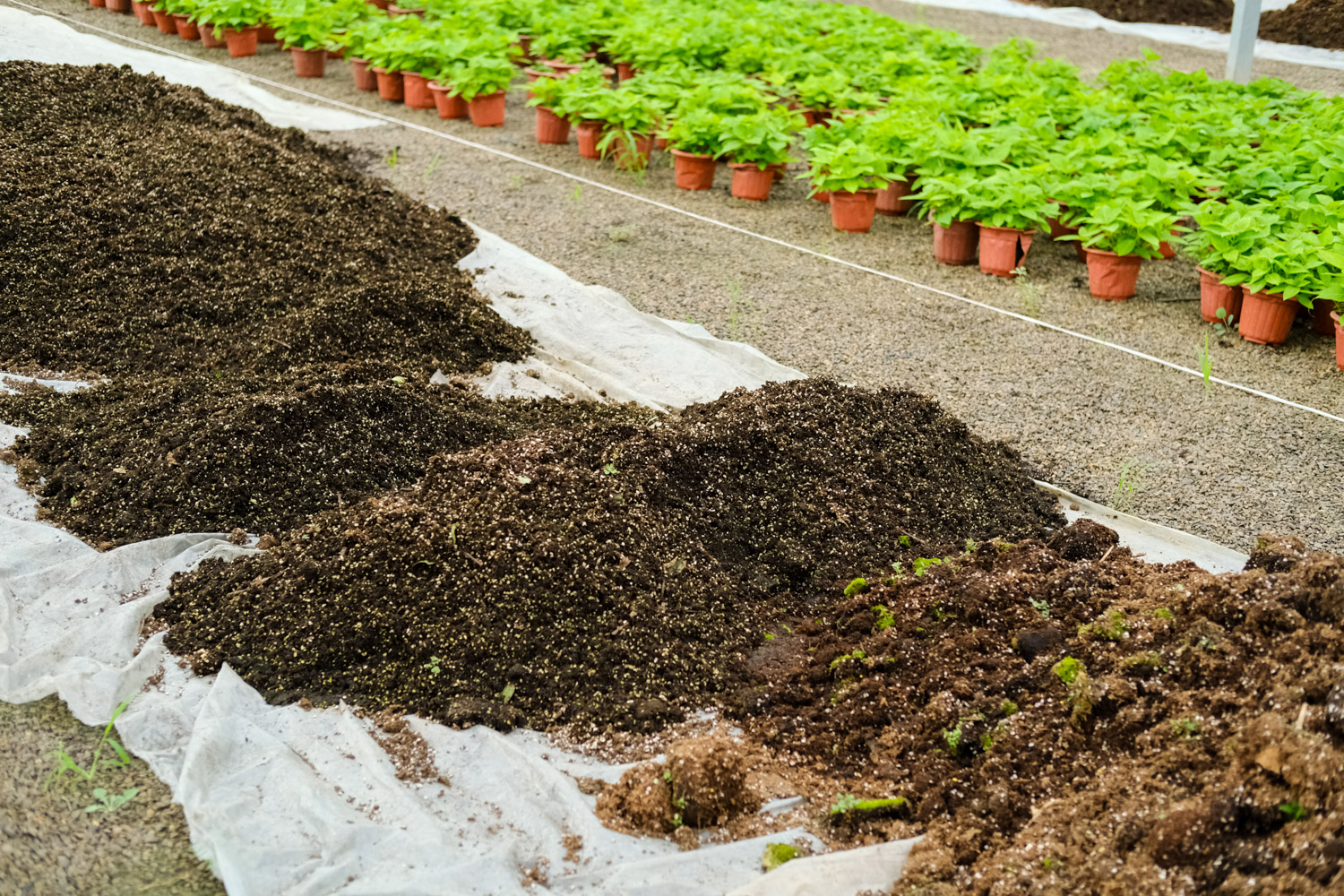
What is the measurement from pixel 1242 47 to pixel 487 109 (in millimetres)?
5187

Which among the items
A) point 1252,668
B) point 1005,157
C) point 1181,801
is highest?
point 1005,157

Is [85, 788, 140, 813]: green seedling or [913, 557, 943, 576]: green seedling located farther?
[913, 557, 943, 576]: green seedling

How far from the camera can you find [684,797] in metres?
2.08

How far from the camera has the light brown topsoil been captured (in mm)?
1730

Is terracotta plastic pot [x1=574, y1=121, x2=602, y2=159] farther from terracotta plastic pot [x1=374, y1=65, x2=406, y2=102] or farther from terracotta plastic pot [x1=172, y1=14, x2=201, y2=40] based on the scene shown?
terracotta plastic pot [x1=172, y1=14, x2=201, y2=40]

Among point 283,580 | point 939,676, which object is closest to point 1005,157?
point 939,676

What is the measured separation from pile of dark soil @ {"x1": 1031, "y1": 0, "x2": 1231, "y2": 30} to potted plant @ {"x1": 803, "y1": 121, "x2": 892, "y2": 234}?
7.15 metres

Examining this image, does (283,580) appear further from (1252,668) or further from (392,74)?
(392,74)

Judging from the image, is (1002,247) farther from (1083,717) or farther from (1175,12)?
(1175,12)

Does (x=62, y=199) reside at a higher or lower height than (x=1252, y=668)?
higher

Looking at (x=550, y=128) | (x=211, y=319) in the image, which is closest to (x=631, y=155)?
(x=550, y=128)

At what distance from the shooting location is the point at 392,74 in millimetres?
7609

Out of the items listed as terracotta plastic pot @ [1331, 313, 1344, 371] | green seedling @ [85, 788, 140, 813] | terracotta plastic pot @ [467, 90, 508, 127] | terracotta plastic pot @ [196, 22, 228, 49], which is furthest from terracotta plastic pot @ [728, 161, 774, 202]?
terracotta plastic pot @ [196, 22, 228, 49]

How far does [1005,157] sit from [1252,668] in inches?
160
